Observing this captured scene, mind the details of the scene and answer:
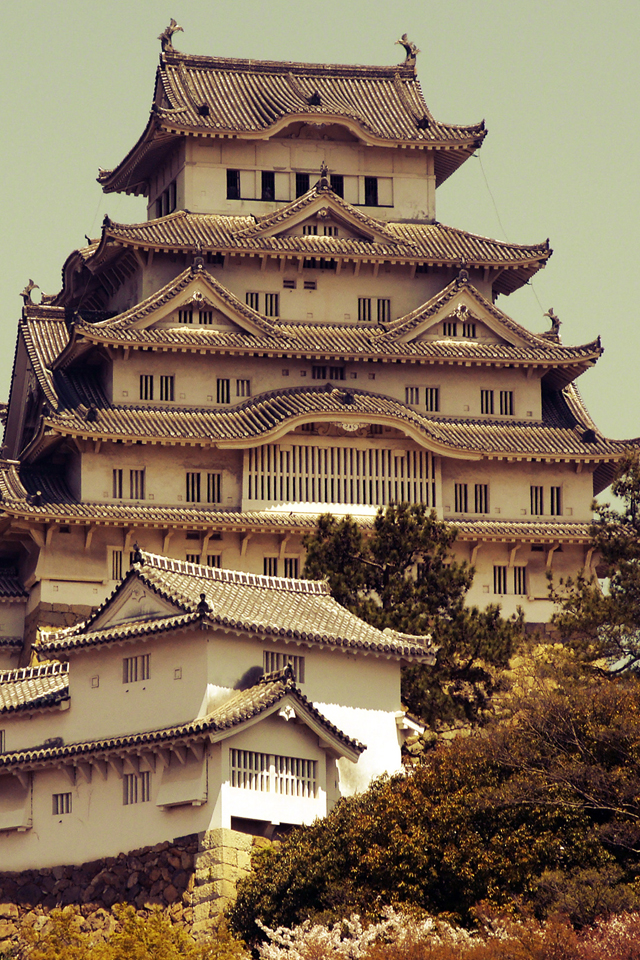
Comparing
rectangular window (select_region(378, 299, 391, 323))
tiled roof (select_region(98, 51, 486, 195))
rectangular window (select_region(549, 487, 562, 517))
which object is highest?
tiled roof (select_region(98, 51, 486, 195))

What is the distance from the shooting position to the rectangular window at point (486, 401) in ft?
232

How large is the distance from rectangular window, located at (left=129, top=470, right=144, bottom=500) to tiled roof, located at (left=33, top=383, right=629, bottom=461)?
4.28ft

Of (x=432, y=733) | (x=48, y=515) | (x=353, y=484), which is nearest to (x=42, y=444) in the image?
(x=48, y=515)

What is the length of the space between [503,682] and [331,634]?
18.5 ft

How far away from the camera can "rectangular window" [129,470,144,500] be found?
2619 inches

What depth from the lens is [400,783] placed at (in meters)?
44.6

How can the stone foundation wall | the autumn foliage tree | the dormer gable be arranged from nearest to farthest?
the stone foundation wall, the autumn foliage tree, the dormer gable

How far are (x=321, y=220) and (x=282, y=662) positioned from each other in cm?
2621

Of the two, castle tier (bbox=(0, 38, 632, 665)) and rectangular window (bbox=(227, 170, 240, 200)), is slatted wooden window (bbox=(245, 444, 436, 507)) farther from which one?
rectangular window (bbox=(227, 170, 240, 200))

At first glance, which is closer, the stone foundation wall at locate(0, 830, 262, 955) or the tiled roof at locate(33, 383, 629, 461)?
the stone foundation wall at locate(0, 830, 262, 955)

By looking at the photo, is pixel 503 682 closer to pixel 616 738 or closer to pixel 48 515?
pixel 616 738

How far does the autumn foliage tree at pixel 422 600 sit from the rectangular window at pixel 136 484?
1091 centimetres

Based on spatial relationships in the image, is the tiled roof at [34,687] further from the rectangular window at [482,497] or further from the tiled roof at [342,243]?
the tiled roof at [342,243]

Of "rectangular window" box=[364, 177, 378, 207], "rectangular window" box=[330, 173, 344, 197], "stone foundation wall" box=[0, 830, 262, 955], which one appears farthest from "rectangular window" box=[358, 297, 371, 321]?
"stone foundation wall" box=[0, 830, 262, 955]
